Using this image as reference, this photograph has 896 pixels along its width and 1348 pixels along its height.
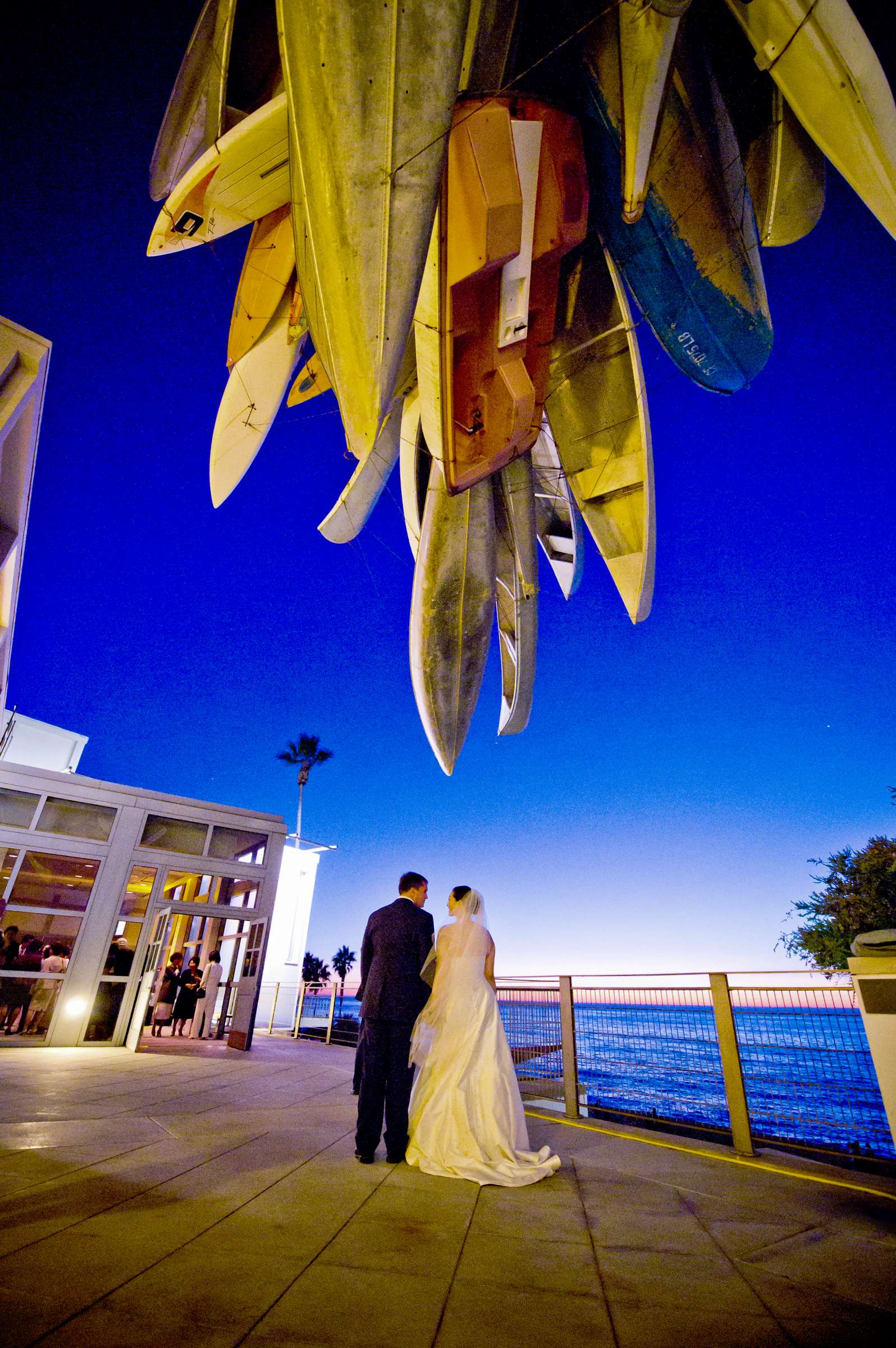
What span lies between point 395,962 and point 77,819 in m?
8.84

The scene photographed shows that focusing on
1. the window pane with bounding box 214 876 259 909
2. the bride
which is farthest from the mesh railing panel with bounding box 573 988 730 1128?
the window pane with bounding box 214 876 259 909

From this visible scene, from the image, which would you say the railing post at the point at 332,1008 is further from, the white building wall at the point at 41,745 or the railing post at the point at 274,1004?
the white building wall at the point at 41,745

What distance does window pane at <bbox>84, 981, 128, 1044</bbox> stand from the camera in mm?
9586

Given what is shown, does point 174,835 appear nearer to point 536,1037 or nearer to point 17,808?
point 17,808

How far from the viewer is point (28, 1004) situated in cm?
937

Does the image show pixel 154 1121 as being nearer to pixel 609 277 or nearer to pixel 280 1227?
pixel 280 1227

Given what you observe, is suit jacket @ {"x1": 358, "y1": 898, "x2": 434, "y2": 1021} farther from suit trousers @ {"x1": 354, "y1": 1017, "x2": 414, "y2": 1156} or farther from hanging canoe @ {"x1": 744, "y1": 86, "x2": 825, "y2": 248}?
hanging canoe @ {"x1": 744, "y1": 86, "x2": 825, "y2": 248}

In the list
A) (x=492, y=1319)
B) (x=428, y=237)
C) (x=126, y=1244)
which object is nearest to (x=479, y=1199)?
(x=492, y=1319)

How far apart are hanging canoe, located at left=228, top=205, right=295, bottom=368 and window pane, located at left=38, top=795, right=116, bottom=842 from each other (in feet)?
28.4

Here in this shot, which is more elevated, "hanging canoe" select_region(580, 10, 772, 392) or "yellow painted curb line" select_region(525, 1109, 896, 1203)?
"hanging canoe" select_region(580, 10, 772, 392)

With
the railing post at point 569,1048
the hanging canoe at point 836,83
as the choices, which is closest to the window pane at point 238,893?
the railing post at point 569,1048

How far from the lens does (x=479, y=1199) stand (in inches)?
106

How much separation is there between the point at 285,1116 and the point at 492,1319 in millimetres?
3500

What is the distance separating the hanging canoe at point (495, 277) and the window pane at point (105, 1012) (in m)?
10.6
